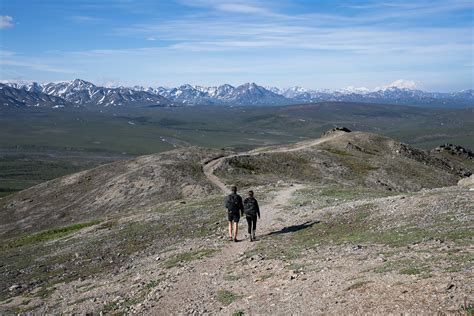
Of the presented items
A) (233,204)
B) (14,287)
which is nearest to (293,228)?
(233,204)

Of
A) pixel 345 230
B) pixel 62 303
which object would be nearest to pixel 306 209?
pixel 345 230

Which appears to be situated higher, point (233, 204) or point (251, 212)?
point (233, 204)

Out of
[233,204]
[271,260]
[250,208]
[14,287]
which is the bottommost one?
[14,287]

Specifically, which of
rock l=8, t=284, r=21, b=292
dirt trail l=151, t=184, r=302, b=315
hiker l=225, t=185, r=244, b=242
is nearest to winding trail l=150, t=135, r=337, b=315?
dirt trail l=151, t=184, r=302, b=315

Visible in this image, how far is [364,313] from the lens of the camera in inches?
587

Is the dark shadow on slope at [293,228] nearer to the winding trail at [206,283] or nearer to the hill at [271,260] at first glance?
the hill at [271,260]

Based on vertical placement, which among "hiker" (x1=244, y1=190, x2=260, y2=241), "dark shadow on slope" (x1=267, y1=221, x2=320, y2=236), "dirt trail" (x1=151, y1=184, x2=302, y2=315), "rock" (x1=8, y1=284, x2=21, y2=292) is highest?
"hiker" (x1=244, y1=190, x2=260, y2=241)

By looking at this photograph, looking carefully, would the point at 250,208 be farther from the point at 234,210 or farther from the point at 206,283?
the point at 206,283

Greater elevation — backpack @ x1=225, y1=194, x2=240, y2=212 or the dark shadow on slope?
backpack @ x1=225, y1=194, x2=240, y2=212

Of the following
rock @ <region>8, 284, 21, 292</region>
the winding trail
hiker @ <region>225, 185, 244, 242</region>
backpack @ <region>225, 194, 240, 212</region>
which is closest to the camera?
the winding trail

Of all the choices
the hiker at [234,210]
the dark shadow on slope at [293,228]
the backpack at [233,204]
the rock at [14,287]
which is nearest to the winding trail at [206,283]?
the dark shadow on slope at [293,228]

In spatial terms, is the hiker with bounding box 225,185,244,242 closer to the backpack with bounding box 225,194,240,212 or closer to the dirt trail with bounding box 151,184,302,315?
the backpack with bounding box 225,194,240,212

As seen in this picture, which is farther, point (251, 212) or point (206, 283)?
point (251, 212)

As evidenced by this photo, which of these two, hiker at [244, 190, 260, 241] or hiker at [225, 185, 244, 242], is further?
hiker at [225, 185, 244, 242]
